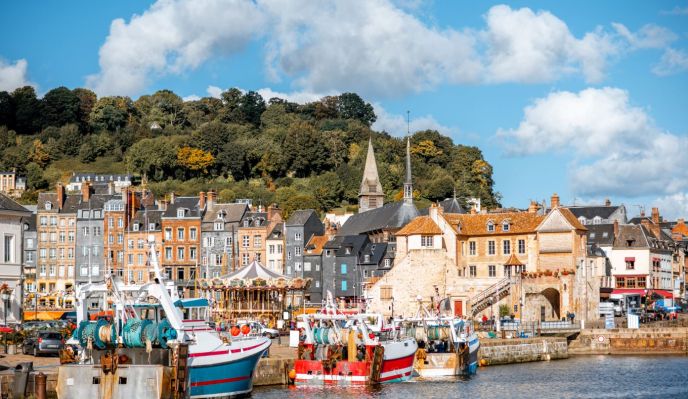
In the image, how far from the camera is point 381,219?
103562 mm

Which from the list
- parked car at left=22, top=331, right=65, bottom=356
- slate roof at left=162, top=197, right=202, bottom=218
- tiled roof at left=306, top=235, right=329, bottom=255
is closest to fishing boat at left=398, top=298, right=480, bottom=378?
parked car at left=22, top=331, right=65, bottom=356

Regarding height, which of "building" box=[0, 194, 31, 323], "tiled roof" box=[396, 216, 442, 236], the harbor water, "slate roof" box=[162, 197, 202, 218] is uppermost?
"slate roof" box=[162, 197, 202, 218]

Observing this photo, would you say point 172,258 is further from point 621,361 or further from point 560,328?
point 621,361

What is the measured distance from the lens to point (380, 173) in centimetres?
14162

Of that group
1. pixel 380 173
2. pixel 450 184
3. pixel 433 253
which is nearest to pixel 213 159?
pixel 380 173

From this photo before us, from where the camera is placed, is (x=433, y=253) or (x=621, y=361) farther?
(x=433, y=253)

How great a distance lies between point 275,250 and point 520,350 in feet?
150

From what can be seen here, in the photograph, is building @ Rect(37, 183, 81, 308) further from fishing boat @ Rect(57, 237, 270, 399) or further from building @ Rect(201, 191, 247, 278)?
fishing boat @ Rect(57, 237, 270, 399)

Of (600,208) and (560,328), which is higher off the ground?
(600,208)

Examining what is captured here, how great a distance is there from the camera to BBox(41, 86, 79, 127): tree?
177 meters

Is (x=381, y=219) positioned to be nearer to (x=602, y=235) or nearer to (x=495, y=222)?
(x=602, y=235)

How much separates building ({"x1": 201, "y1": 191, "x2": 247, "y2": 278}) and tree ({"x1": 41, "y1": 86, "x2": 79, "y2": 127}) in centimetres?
7767

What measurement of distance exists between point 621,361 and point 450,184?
77.1m

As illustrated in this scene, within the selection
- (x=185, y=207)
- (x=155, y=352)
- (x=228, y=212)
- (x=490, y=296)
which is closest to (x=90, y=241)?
(x=185, y=207)
